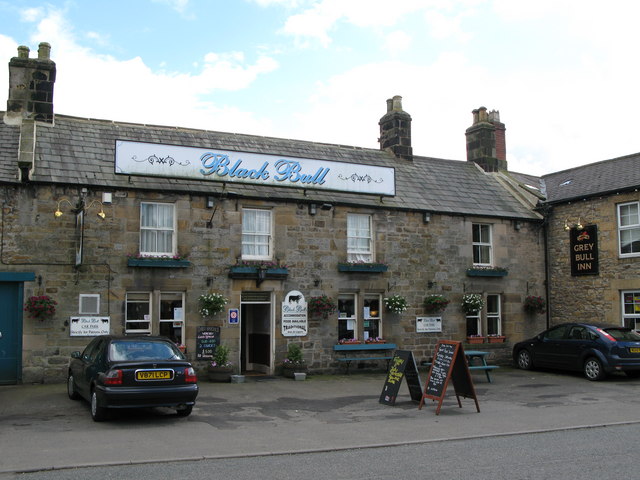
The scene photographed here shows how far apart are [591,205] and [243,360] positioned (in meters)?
11.9

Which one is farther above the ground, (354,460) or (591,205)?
(591,205)

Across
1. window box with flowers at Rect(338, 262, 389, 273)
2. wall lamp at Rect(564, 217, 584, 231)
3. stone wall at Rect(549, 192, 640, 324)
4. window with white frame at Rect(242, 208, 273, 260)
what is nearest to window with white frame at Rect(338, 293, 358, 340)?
window box with flowers at Rect(338, 262, 389, 273)

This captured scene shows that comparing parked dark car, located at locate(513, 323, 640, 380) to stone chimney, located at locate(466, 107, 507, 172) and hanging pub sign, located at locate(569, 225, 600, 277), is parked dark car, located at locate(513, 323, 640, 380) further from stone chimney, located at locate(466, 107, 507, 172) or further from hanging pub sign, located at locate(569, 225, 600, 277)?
stone chimney, located at locate(466, 107, 507, 172)

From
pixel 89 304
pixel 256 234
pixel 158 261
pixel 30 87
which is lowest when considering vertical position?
pixel 89 304

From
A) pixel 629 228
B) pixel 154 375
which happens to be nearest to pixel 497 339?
pixel 629 228

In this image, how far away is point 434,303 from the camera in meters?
19.1

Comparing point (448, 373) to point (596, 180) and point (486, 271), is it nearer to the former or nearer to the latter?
point (486, 271)

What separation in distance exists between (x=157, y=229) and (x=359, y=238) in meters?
5.94

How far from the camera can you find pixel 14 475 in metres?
7.24

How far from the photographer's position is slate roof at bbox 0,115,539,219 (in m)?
16.1

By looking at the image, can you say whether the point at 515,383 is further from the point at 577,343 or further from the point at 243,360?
the point at 243,360

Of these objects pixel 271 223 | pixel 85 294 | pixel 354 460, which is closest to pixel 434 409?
pixel 354 460

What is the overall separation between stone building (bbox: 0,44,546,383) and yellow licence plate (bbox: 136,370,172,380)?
18.2ft

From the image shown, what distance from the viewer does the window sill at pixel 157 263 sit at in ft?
51.6
